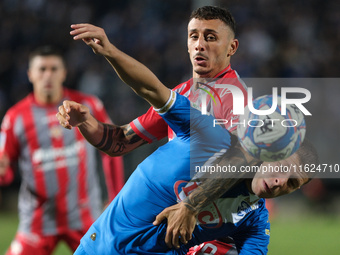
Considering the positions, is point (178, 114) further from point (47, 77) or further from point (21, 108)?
point (21, 108)

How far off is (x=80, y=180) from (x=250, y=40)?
8.07 metres

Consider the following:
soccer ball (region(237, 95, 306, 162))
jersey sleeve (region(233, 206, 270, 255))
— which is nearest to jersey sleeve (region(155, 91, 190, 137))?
soccer ball (region(237, 95, 306, 162))

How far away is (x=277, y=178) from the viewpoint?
3.35m

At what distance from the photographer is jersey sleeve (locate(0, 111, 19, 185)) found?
5.84 m

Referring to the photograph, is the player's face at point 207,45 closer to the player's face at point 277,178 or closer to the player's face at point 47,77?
the player's face at point 277,178

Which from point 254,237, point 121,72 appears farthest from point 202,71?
point 254,237

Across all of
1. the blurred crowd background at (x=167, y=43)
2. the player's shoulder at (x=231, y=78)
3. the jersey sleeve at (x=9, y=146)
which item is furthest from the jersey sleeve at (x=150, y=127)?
the blurred crowd background at (x=167, y=43)

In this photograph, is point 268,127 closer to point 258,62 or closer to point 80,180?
point 80,180

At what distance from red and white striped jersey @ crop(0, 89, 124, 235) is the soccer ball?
9.07 feet

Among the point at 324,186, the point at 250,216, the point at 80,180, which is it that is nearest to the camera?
the point at 250,216

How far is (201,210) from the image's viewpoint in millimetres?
3373

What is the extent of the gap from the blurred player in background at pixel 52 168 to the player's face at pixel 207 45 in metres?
2.23

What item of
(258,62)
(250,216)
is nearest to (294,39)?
(258,62)

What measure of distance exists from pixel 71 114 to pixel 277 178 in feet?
4.24
